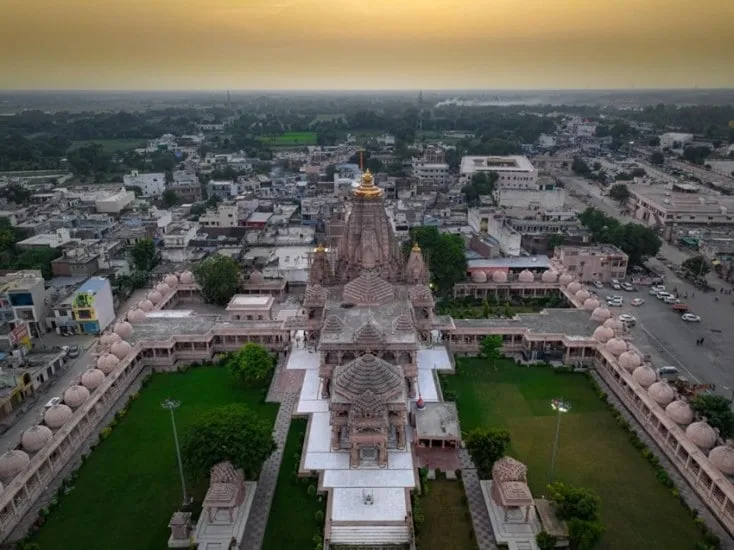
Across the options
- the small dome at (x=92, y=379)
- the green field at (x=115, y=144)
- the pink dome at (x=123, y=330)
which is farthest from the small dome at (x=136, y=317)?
the green field at (x=115, y=144)

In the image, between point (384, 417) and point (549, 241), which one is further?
point (549, 241)

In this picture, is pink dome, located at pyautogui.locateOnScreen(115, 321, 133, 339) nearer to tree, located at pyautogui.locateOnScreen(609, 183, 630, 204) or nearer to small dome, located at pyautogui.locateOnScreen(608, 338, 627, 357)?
small dome, located at pyautogui.locateOnScreen(608, 338, 627, 357)

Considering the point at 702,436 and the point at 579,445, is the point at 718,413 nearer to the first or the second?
the point at 702,436

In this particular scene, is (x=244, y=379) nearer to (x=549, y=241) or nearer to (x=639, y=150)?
(x=549, y=241)

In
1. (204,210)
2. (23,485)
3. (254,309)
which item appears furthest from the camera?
(204,210)

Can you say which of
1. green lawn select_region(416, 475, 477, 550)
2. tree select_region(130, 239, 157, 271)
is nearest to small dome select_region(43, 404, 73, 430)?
green lawn select_region(416, 475, 477, 550)

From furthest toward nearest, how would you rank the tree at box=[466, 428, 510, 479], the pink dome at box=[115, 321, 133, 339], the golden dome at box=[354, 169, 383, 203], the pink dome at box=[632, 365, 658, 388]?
the pink dome at box=[115, 321, 133, 339], the golden dome at box=[354, 169, 383, 203], the pink dome at box=[632, 365, 658, 388], the tree at box=[466, 428, 510, 479]

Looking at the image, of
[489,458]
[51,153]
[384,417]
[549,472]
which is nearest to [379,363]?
[384,417]
